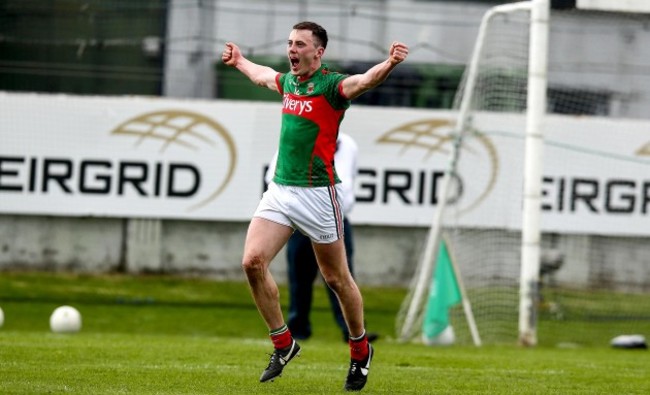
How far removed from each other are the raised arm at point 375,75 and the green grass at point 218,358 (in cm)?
182

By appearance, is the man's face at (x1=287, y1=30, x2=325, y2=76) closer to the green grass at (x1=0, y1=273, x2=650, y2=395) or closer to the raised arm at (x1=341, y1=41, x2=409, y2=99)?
the raised arm at (x1=341, y1=41, x2=409, y2=99)

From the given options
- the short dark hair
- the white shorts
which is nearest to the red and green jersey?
the white shorts

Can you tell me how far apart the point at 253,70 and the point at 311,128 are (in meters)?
0.99

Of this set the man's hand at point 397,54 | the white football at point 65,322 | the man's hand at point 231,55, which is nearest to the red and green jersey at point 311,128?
the man's hand at point 397,54

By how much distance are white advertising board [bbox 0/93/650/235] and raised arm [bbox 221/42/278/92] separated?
333 inches

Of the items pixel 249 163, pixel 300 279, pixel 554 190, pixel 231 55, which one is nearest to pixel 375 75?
pixel 231 55

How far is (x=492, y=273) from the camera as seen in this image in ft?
52.5

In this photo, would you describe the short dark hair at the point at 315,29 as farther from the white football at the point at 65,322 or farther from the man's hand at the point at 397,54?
the white football at the point at 65,322

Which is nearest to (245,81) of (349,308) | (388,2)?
(388,2)

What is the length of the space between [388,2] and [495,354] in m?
11.3

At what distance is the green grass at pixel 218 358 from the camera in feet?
28.0

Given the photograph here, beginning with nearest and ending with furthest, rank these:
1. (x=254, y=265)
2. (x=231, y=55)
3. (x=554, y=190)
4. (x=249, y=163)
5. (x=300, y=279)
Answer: (x=254, y=265), (x=231, y=55), (x=300, y=279), (x=249, y=163), (x=554, y=190)

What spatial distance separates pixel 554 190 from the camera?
18.7 meters

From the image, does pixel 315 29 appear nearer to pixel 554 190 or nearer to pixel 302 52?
pixel 302 52
